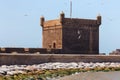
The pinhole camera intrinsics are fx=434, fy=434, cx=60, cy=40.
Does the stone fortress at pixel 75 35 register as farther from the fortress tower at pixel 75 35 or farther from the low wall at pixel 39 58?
the low wall at pixel 39 58

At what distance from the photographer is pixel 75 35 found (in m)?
36.5

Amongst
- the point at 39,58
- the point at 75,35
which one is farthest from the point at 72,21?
the point at 39,58

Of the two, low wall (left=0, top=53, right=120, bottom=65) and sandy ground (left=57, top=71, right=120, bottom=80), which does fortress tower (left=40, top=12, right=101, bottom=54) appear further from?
sandy ground (left=57, top=71, right=120, bottom=80)

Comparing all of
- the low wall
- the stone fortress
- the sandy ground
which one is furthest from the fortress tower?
the sandy ground

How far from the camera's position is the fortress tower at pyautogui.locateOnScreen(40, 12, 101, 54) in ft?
119

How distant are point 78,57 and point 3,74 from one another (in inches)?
305

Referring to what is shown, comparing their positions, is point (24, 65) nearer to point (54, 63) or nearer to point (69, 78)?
point (54, 63)

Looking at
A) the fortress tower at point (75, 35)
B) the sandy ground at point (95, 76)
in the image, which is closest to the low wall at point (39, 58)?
the sandy ground at point (95, 76)

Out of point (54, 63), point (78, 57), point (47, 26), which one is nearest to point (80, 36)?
point (47, 26)

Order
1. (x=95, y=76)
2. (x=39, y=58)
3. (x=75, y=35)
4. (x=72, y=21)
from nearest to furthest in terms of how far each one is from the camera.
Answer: (x=95, y=76) → (x=39, y=58) → (x=72, y=21) → (x=75, y=35)

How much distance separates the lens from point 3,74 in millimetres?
17469

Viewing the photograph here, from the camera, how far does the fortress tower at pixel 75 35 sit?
36156 mm

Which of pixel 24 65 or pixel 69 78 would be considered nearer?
pixel 69 78

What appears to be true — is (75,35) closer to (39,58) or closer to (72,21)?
(72,21)
